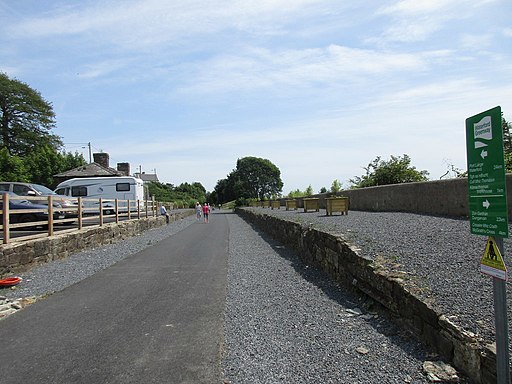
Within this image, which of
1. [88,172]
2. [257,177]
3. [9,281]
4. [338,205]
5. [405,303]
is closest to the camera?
[405,303]

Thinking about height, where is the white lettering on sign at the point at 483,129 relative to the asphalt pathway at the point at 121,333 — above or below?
above

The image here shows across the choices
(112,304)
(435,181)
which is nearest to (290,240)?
(435,181)

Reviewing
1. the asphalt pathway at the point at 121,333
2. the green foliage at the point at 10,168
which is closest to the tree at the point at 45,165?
the green foliage at the point at 10,168

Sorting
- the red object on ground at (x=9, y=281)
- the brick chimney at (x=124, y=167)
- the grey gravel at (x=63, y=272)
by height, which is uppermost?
the brick chimney at (x=124, y=167)

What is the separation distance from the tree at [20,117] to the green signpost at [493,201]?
192 feet

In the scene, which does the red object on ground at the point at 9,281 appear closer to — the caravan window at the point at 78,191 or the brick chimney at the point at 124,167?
the caravan window at the point at 78,191

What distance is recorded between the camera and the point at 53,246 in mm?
10859

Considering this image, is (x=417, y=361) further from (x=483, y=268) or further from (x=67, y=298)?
(x=67, y=298)

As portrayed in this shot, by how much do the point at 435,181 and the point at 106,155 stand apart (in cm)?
4412

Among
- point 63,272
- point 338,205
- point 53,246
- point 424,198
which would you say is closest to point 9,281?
point 63,272

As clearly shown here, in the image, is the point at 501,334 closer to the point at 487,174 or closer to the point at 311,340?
the point at 487,174

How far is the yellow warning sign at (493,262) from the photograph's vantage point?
2686 millimetres

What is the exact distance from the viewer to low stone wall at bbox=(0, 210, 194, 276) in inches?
341

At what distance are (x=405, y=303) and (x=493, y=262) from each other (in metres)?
1.86
